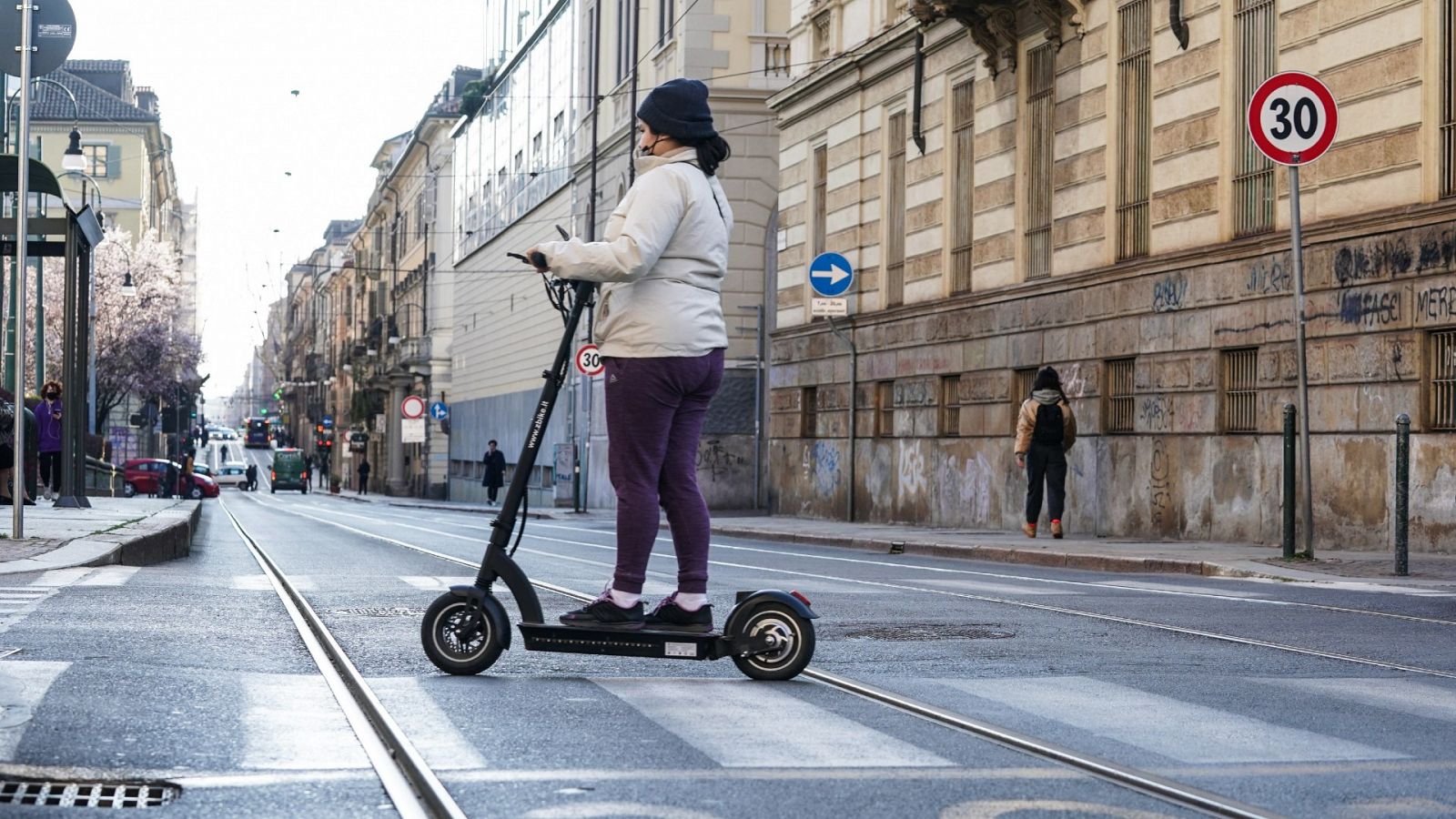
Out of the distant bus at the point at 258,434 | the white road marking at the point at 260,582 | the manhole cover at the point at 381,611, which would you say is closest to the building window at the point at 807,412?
the white road marking at the point at 260,582

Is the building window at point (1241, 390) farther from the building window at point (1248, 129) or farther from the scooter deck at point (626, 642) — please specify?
the scooter deck at point (626, 642)

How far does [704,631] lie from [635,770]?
1.81 m

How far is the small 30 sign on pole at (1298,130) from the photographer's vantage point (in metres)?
15.3

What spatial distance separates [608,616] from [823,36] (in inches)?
1118

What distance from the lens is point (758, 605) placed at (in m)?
6.64

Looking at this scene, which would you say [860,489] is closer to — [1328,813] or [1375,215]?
[1375,215]

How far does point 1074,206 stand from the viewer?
78.4 feet

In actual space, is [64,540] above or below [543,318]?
below

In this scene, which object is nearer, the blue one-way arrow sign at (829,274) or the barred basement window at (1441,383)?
the barred basement window at (1441,383)

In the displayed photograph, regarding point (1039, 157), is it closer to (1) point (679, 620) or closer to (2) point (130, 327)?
(1) point (679, 620)

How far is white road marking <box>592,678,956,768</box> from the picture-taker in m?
5.07

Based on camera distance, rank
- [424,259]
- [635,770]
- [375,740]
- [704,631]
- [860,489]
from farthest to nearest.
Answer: [424,259] → [860,489] → [704,631] → [375,740] → [635,770]

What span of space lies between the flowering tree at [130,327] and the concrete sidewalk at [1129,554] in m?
50.5

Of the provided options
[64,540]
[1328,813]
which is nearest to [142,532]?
[64,540]
